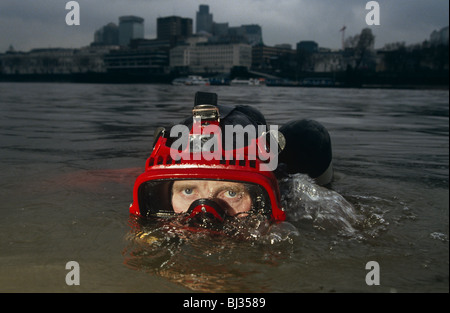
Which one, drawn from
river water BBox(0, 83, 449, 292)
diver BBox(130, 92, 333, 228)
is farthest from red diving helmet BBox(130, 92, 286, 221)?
river water BBox(0, 83, 449, 292)

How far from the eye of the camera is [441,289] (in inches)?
95.2

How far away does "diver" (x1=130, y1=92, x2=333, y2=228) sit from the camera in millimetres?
3354

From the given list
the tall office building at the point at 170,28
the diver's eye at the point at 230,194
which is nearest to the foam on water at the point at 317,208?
the diver's eye at the point at 230,194

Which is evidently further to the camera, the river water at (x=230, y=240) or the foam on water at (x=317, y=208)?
the foam on water at (x=317, y=208)

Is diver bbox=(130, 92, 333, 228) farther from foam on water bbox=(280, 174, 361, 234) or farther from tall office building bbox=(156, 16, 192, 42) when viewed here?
tall office building bbox=(156, 16, 192, 42)
